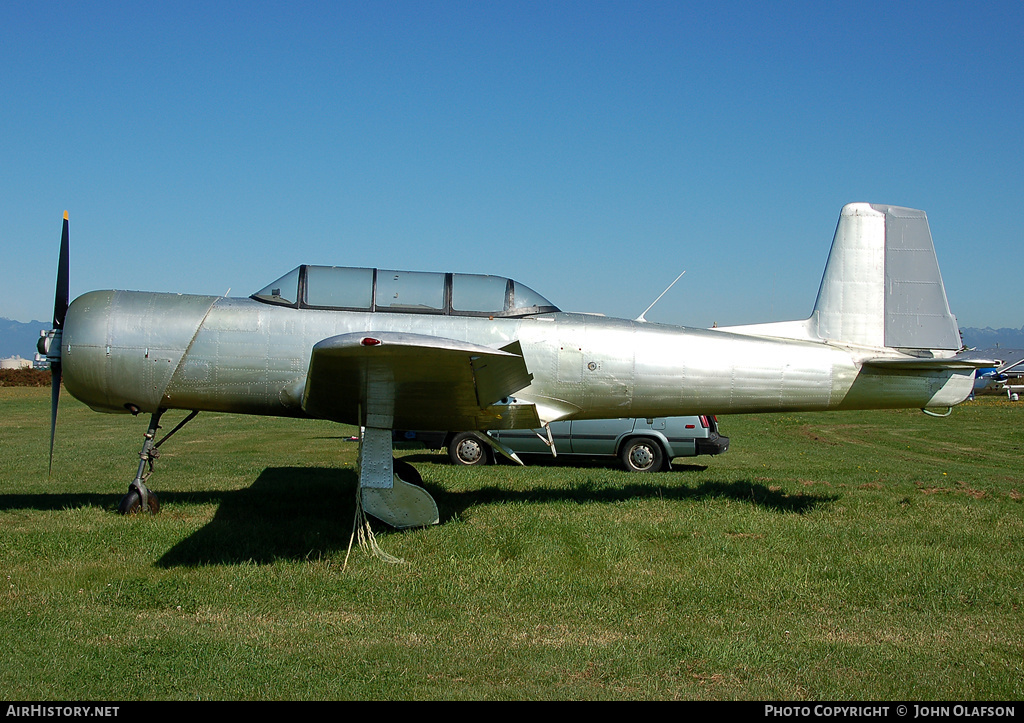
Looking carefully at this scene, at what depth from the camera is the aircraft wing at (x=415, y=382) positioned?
545cm

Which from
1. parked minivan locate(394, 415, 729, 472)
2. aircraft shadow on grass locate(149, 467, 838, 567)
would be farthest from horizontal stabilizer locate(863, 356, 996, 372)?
parked minivan locate(394, 415, 729, 472)

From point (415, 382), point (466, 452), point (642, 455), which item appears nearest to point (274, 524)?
point (415, 382)

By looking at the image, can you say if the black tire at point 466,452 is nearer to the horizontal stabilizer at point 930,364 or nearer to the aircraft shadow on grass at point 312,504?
the aircraft shadow on grass at point 312,504

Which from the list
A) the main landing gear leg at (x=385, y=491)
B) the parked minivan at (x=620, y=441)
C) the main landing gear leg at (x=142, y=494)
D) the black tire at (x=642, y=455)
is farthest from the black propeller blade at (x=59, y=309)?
the black tire at (x=642, y=455)

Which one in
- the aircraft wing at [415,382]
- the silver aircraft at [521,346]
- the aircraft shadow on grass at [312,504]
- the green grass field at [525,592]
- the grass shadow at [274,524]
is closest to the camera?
the green grass field at [525,592]

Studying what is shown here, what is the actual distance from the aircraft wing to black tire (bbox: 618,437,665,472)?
19.6 ft

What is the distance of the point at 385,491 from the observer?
7059mm

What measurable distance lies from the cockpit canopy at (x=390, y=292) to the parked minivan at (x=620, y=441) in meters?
5.71

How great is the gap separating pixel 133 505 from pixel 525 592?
4912mm

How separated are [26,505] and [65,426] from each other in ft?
51.7

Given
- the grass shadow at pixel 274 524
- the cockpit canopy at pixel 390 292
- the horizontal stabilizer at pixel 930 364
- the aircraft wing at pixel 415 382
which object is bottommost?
the grass shadow at pixel 274 524

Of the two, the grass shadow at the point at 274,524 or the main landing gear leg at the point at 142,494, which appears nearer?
the grass shadow at the point at 274,524

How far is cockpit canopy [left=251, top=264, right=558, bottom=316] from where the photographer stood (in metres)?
7.89

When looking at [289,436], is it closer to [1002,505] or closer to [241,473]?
[241,473]
